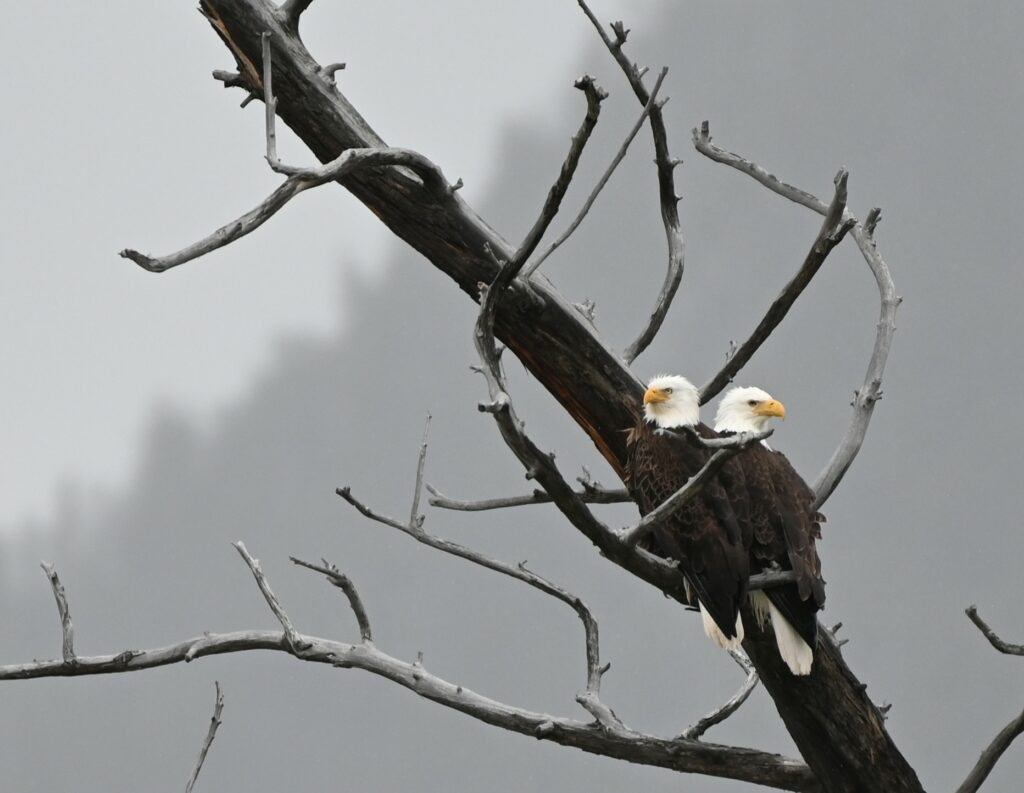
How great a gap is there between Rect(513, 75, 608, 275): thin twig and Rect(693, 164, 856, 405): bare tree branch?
67 centimetres

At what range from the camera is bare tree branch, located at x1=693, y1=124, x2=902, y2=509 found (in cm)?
326

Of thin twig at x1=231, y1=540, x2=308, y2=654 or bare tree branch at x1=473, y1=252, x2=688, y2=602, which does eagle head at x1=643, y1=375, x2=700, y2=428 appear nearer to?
bare tree branch at x1=473, y1=252, x2=688, y2=602

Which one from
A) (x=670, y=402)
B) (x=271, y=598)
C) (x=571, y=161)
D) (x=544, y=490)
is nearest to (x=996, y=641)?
(x=670, y=402)

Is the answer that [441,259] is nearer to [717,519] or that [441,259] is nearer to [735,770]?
[717,519]

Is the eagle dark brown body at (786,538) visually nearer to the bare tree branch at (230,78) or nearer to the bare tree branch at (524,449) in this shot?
the bare tree branch at (524,449)

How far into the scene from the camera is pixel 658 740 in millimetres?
3070

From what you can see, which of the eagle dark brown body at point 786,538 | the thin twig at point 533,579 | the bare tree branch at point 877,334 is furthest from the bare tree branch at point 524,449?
the bare tree branch at point 877,334

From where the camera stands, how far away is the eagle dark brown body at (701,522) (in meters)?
2.73

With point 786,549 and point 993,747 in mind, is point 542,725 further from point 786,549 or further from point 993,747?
point 993,747

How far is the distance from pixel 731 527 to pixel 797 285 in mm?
597

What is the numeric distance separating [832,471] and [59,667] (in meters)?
1.85

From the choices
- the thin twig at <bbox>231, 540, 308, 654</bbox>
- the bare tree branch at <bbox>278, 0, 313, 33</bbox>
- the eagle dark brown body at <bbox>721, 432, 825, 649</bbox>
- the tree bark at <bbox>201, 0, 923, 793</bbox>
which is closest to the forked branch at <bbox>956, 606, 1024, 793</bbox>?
the tree bark at <bbox>201, 0, 923, 793</bbox>

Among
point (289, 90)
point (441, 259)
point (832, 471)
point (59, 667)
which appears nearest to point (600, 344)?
point (441, 259)

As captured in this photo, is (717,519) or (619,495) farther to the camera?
(619,495)
